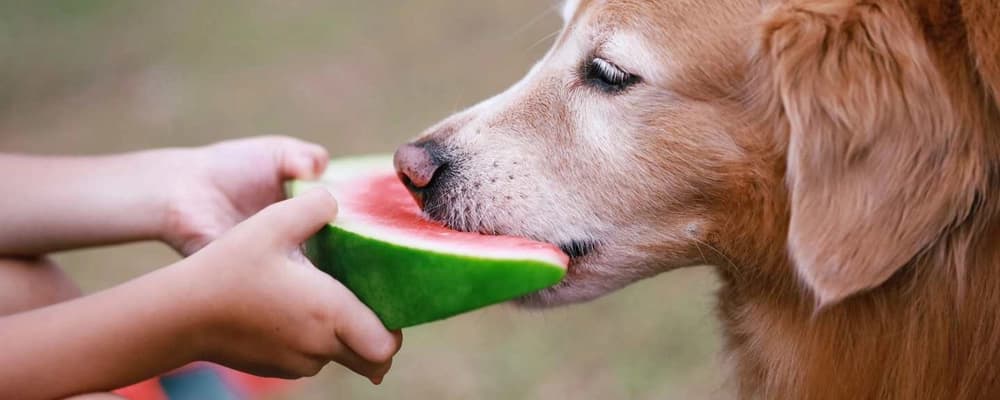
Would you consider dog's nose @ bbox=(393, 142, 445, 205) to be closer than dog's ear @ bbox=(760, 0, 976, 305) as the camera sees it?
No

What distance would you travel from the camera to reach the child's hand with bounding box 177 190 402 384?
180cm

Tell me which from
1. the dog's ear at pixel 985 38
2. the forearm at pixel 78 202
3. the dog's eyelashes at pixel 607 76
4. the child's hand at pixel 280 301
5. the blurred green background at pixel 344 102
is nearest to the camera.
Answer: the dog's ear at pixel 985 38

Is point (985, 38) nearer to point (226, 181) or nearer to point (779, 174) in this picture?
point (779, 174)

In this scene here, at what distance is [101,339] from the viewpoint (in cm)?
185

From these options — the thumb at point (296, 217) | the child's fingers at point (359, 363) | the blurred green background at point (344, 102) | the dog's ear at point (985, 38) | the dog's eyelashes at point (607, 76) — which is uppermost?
the dog's ear at point (985, 38)

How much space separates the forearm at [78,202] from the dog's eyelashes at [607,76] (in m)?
1.04

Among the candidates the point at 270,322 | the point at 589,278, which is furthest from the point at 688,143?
the point at 270,322

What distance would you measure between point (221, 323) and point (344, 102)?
14.9 ft

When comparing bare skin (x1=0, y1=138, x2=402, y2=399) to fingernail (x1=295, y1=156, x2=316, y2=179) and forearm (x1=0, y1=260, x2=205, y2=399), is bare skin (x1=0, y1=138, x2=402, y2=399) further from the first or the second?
fingernail (x1=295, y1=156, x2=316, y2=179)

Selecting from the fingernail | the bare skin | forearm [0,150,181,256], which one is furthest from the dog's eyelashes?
forearm [0,150,181,256]

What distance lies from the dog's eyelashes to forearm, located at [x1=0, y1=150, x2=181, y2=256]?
3.43 ft

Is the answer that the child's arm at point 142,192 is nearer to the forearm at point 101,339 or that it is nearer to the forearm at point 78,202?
the forearm at point 78,202

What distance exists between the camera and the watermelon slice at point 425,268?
183 centimetres

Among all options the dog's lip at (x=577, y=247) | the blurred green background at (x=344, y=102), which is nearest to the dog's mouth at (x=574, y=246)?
the dog's lip at (x=577, y=247)
